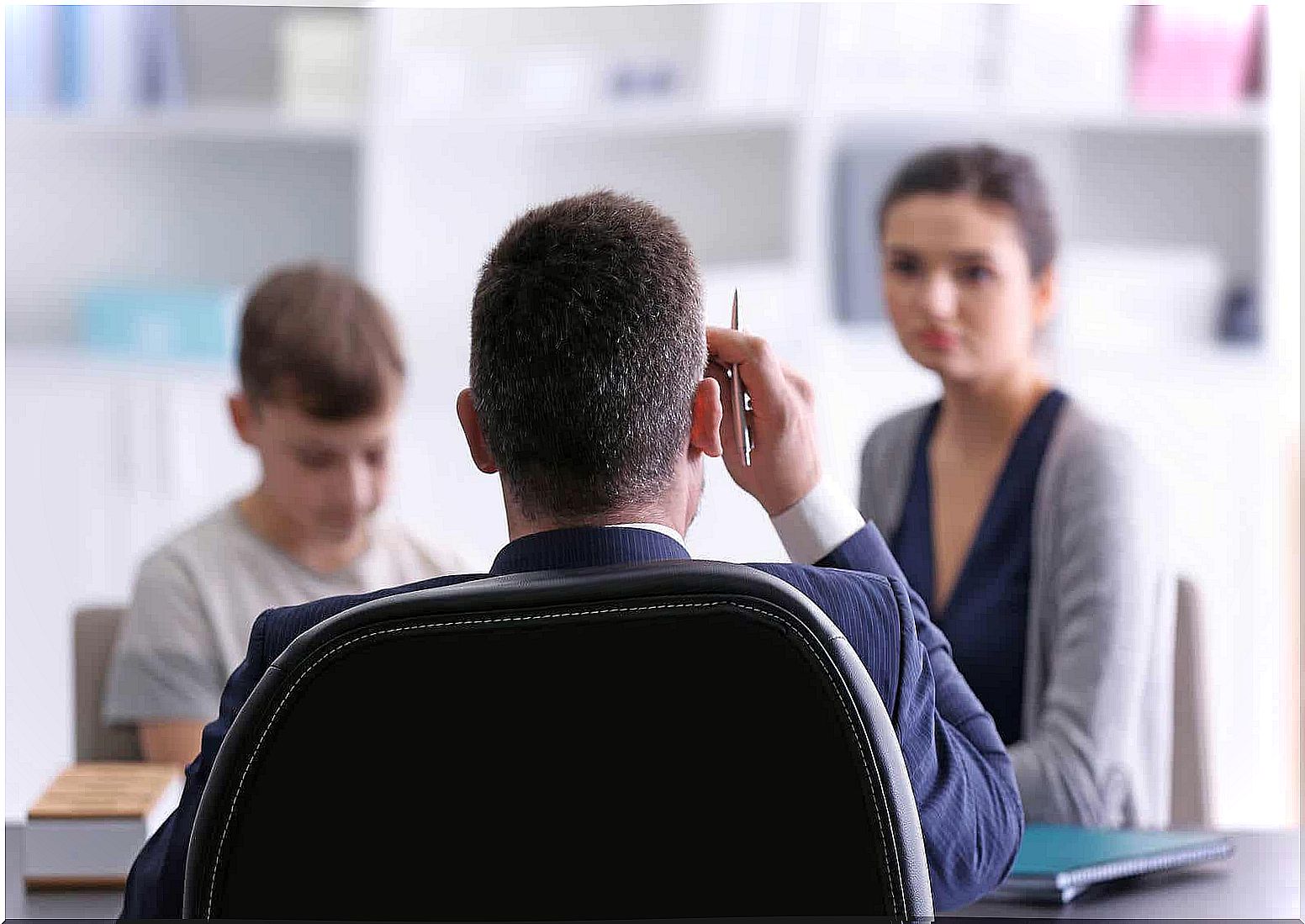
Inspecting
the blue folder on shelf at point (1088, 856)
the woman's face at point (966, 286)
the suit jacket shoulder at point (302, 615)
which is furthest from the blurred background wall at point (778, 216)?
the suit jacket shoulder at point (302, 615)

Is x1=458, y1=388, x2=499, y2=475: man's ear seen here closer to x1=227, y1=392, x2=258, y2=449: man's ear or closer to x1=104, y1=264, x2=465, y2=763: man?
x1=104, y1=264, x2=465, y2=763: man

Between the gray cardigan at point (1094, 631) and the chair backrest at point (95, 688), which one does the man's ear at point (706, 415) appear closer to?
the gray cardigan at point (1094, 631)

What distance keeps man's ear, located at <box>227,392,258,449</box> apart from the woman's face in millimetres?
807

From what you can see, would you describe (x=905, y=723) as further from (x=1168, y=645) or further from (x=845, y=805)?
(x=1168, y=645)

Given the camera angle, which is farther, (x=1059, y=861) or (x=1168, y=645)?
(x=1168, y=645)

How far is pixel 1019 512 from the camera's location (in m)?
1.49

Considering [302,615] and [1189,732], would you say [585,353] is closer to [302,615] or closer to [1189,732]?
[302,615]

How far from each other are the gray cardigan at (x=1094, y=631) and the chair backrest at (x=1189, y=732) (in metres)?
0.08

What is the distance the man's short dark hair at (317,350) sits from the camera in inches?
66.6

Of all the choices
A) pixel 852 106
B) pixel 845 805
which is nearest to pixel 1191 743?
pixel 845 805

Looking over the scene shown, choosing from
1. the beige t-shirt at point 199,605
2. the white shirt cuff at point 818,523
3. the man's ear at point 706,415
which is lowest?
the beige t-shirt at point 199,605

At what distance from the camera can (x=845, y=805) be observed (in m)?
0.70

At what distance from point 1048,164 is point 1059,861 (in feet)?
7.75

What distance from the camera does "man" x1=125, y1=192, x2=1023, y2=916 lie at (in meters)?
0.83
